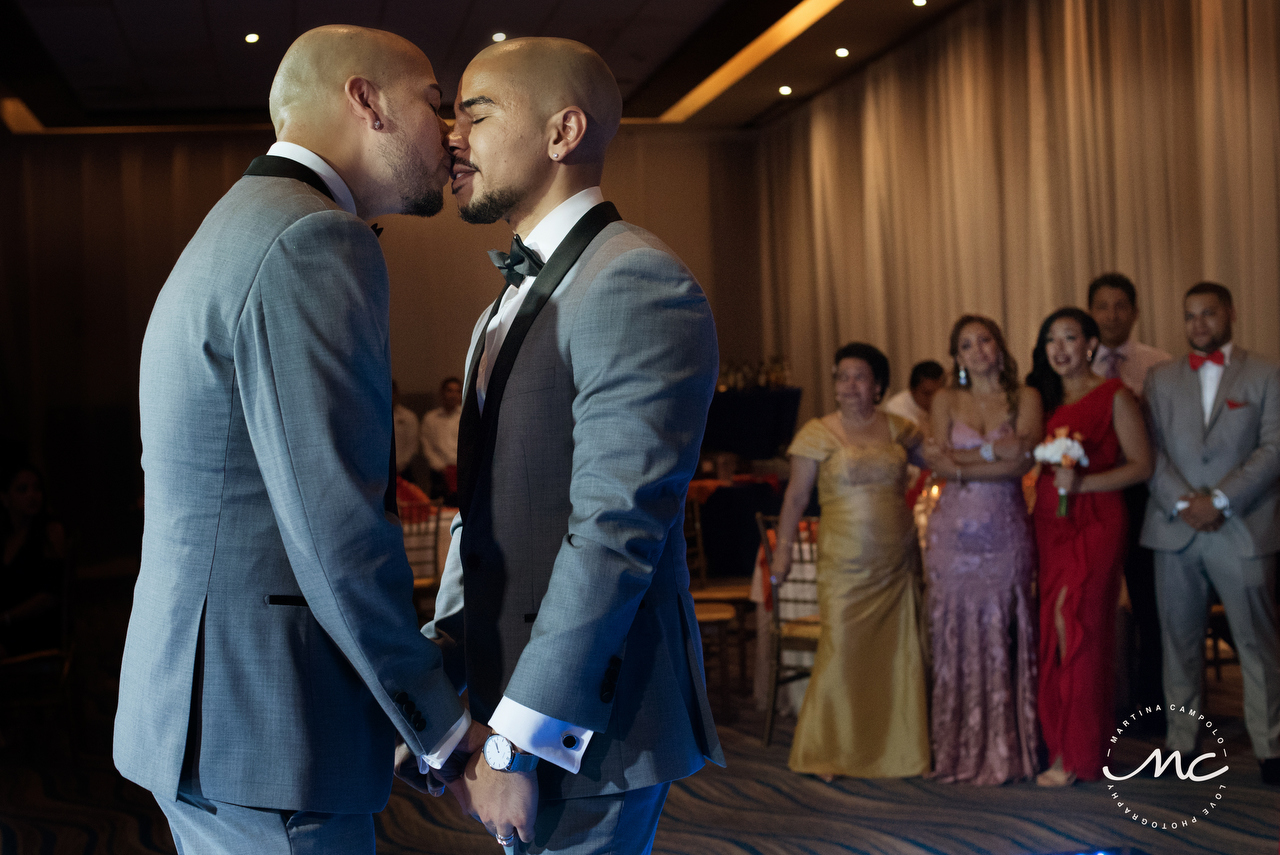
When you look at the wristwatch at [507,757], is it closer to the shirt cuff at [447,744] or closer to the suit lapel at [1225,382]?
the shirt cuff at [447,744]

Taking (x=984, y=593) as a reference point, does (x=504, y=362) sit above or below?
above

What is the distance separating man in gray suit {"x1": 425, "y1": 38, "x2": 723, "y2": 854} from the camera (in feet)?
4.00

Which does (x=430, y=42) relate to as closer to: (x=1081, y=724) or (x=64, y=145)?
(x=64, y=145)

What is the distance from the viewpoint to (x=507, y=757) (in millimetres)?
1218

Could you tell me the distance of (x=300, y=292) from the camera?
1.20m

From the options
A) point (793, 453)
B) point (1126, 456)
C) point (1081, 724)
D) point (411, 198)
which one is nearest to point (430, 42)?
point (793, 453)

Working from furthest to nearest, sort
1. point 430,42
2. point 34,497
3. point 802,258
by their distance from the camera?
point 802,258 < point 430,42 < point 34,497

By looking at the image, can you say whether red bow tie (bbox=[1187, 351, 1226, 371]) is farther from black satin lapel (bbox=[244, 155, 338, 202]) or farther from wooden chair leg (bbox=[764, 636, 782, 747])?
black satin lapel (bbox=[244, 155, 338, 202])

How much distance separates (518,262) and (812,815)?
9.83 ft

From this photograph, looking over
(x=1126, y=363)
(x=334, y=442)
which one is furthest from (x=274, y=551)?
(x=1126, y=363)

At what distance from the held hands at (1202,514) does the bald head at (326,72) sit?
3945 millimetres

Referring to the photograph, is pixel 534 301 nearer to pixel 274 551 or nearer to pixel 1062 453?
pixel 274 551

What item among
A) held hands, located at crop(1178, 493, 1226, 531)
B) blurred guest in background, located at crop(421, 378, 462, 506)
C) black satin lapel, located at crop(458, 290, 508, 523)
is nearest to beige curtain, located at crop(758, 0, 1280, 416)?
held hands, located at crop(1178, 493, 1226, 531)

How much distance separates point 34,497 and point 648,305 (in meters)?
4.67
